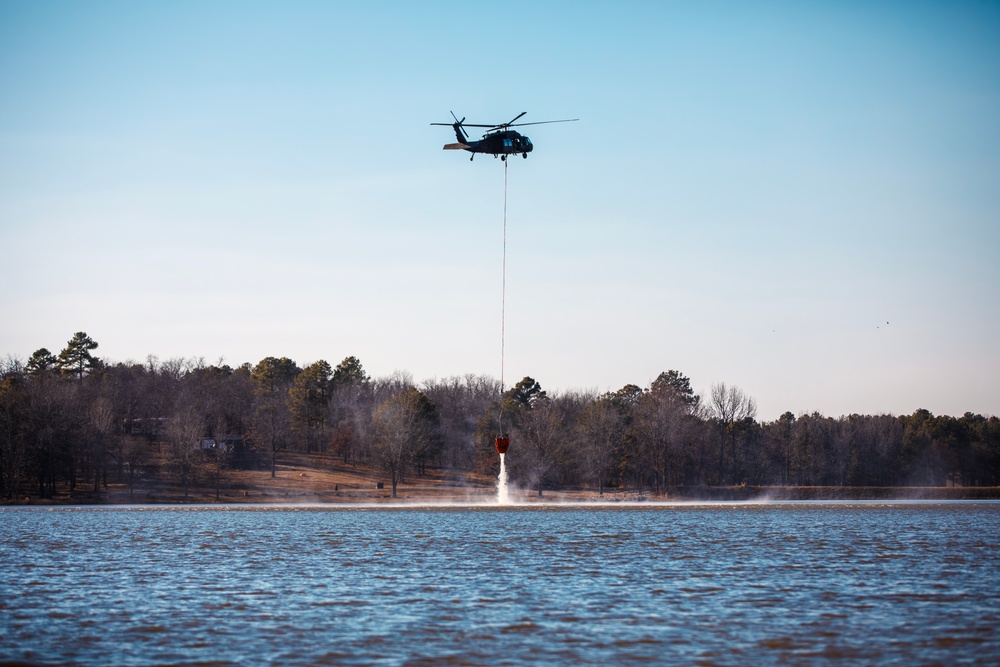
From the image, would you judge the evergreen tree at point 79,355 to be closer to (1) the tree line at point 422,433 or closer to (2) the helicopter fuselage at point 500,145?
(1) the tree line at point 422,433

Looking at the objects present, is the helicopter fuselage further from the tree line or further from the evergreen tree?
the evergreen tree

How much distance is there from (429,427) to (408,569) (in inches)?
3632

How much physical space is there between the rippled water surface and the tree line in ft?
182

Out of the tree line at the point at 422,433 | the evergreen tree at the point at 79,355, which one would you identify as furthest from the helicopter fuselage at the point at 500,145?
the evergreen tree at the point at 79,355

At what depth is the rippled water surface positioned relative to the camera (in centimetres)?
2270

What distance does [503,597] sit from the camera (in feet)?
102

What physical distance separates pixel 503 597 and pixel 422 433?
9751 cm

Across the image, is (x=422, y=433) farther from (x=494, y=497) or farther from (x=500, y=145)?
(x=500, y=145)

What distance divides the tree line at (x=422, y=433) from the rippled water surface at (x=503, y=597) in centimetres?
5557

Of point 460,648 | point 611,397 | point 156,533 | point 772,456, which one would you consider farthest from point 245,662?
point 772,456

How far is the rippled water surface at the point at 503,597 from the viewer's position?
894 inches

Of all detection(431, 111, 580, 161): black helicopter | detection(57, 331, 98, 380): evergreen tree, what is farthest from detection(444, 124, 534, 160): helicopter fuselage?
detection(57, 331, 98, 380): evergreen tree

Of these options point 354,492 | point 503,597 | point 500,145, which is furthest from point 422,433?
point 503,597

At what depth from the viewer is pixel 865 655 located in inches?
858
